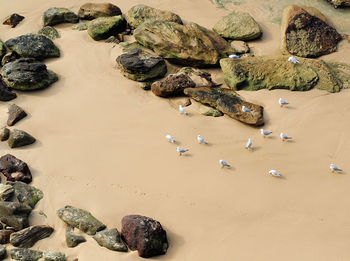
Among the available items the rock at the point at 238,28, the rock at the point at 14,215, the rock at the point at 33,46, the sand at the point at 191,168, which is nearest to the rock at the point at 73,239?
the sand at the point at 191,168

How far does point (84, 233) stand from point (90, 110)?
456 centimetres

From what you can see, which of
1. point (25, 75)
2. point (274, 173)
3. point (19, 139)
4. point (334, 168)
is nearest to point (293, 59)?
point (334, 168)

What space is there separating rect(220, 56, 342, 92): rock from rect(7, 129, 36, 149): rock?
6.40m

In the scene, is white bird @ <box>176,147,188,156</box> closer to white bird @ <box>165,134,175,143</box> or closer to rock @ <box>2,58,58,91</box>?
white bird @ <box>165,134,175,143</box>

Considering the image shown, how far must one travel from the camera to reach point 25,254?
26.8ft

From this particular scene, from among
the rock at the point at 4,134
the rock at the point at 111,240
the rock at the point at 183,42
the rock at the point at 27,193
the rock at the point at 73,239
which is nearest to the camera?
the rock at the point at 111,240

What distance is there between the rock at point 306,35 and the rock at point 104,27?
6310 millimetres

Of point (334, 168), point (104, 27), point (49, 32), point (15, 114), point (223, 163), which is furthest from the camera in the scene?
point (49, 32)

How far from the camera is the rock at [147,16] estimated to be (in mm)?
15711

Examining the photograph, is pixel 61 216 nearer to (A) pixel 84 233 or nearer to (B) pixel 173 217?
(A) pixel 84 233

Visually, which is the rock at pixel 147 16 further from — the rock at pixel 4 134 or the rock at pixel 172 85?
the rock at pixel 4 134

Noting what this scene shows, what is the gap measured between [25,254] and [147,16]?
1071cm

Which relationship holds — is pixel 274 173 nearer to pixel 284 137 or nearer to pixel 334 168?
pixel 284 137

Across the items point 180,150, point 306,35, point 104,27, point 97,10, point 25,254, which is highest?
point 306,35
